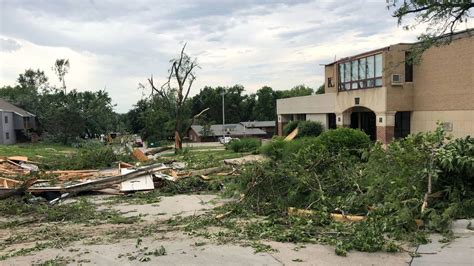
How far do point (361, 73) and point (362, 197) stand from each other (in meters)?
26.4

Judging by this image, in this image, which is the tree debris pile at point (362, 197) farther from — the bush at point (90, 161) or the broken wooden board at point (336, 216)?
the bush at point (90, 161)

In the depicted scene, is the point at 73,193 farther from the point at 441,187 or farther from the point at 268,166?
the point at 441,187

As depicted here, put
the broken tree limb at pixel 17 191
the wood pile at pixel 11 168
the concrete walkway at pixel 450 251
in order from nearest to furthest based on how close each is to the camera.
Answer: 1. the concrete walkway at pixel 450 251
2. the broken tree limb at pixel 17 191
3. the wood pile at pixel 11 168

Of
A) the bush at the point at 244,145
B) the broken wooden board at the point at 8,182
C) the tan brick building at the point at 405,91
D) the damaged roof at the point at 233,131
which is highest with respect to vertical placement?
the tan brick building at the point at 405,91

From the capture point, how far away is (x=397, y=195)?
6.98 metres

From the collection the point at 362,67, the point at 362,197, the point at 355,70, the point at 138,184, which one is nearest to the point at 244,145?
the point at 355,70

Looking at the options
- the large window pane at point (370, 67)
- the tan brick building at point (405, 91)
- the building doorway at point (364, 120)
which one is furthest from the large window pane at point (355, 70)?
the building doorway at point (364, 120)

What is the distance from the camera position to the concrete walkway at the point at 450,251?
4.84 metres

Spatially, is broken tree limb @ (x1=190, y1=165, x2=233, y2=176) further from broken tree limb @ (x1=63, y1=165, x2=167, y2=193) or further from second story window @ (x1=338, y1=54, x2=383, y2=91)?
second story window @ (x1=338, y1=54, x2=383, y2=91)

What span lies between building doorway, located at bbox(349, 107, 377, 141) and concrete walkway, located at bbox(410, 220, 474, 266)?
30153 mm

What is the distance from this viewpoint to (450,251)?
16.9ft

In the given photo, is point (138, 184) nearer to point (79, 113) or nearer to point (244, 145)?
point (244, 145)

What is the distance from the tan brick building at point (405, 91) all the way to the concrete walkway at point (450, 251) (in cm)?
1576

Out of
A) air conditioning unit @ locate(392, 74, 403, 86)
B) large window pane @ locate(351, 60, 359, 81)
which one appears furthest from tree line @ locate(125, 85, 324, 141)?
air conditioning unit @ locate(392, 74, 403, 86)
